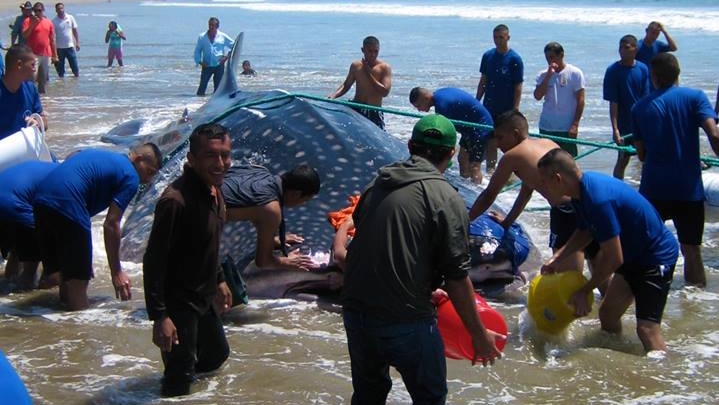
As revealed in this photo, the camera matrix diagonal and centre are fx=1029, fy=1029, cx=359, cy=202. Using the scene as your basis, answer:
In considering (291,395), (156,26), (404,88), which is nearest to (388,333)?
(291,395)

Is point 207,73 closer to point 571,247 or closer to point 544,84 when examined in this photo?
point 544,84

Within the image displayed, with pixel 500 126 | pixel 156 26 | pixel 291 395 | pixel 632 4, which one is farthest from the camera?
pixel 632 4

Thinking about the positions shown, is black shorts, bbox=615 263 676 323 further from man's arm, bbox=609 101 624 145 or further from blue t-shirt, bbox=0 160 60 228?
man's arm, bbox=609 101 624 145

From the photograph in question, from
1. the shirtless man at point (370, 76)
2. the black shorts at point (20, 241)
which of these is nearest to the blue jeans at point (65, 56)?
the shirtless man at point (370, 76)

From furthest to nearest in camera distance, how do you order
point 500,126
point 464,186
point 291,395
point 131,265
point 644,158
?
point 464,186 → point 131,265 → point 644,158 → point 500,126 → point 291,395

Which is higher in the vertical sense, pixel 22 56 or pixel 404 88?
pixel 22 56

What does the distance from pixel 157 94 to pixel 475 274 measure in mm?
14680

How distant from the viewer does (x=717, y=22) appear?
4134cm

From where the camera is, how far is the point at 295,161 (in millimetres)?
7902

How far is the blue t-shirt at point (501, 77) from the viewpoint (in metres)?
11.8

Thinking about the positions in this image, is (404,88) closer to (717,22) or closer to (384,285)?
(384,285)

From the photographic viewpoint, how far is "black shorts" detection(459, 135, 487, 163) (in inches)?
444

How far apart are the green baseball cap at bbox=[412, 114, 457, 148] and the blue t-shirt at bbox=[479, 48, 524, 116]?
786 cm

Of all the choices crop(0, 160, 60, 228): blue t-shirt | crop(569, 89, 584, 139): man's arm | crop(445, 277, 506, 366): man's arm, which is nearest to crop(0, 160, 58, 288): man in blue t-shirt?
crop(0, 160, 60, 228): blue t-shirt
